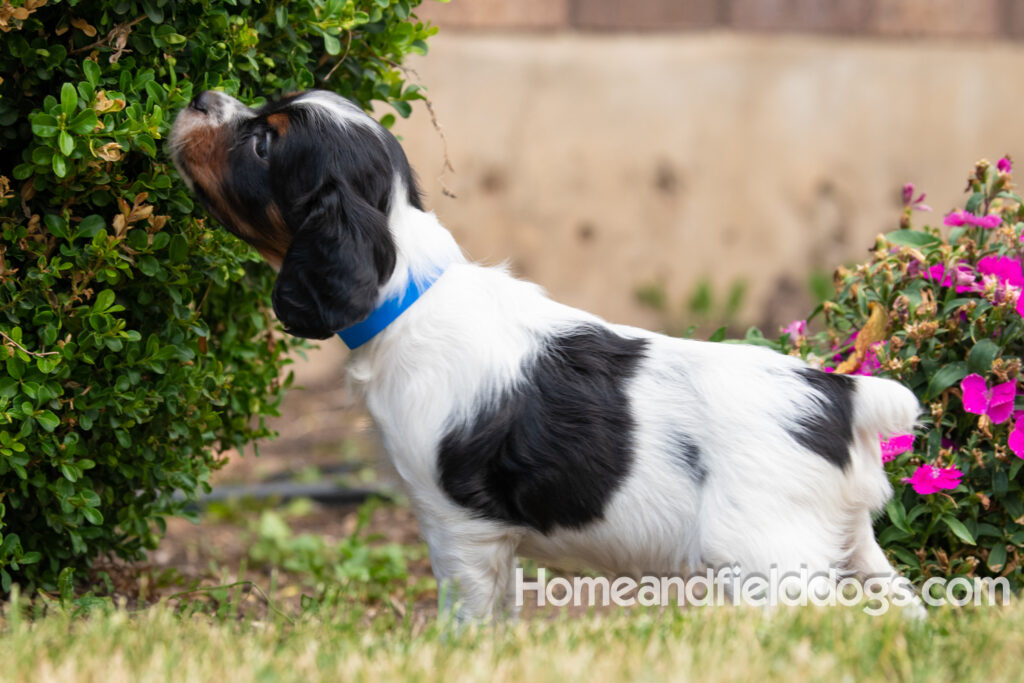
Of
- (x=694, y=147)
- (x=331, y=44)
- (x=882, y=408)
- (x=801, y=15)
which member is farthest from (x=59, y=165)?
(x=801, y=15)

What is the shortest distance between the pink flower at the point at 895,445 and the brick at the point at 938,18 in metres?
6.50

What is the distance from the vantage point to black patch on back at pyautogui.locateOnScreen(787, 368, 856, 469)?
3053mm

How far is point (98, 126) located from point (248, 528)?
10.8 ft

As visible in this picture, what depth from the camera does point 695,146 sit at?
30.1 feet

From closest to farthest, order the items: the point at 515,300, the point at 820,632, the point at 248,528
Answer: the point at 820,632
the point at 515,300
the point at 248,528

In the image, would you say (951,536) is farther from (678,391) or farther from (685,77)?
(685,77)

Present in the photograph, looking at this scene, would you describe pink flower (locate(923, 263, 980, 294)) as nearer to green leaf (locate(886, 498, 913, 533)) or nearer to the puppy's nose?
green leaf (locate(886, 498, 913, 533))

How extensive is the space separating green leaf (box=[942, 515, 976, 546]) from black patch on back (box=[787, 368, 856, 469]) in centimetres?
75

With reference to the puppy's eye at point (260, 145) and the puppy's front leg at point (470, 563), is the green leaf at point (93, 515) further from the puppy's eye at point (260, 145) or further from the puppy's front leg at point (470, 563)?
the puppy's eye at point (260, 145)

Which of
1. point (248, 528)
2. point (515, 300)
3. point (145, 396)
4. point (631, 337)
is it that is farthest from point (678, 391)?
point (248, 528)

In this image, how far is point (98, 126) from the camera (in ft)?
10.5

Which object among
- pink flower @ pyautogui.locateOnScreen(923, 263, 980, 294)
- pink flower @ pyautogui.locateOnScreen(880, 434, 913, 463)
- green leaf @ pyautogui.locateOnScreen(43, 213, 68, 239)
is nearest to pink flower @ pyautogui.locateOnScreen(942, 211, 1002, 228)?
pink flower @ pyautogui.locateOnScreen(923, 263, 980, 294)

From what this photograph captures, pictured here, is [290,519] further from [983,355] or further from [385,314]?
[983,355]

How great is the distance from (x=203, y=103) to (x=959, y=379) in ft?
8.06
